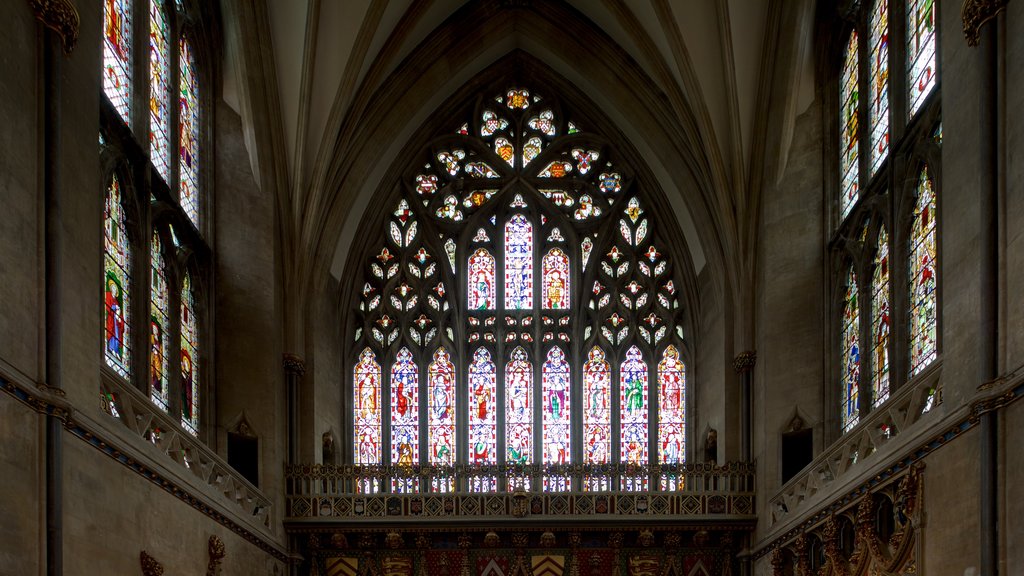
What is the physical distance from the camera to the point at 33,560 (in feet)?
35.1

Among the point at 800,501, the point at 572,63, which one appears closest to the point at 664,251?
the point at 572,63

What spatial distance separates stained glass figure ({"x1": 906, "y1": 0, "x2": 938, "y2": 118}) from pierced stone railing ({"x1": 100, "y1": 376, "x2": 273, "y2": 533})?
9.59m

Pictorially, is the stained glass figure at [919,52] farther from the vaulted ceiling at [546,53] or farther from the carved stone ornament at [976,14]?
the vaulted ceiling at [546,53]

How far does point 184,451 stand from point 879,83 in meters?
10.3

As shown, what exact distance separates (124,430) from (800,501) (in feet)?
31.9

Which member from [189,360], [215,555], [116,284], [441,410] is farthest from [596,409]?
[116,284]

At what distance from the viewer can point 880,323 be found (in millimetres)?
17125

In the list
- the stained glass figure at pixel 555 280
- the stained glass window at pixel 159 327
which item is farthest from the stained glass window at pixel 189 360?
the stained glass figure at pixel 555 280

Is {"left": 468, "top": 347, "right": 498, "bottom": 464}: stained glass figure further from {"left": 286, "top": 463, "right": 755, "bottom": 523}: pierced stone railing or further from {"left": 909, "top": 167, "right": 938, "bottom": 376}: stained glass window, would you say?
{"left": 909, "top": 167, "right": 938, "bottom": 376}: stained glass window

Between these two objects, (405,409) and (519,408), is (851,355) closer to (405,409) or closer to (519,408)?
(519,408)

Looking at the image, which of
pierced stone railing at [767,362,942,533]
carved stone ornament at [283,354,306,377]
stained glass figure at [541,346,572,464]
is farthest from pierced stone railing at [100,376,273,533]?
pierced stone railing at [767,362,942,533]

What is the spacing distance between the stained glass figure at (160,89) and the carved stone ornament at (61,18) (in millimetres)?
5346

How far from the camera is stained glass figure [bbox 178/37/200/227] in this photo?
61.2 ft

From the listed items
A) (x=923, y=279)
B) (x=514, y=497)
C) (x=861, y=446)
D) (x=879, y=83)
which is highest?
(x=879, y=83)
